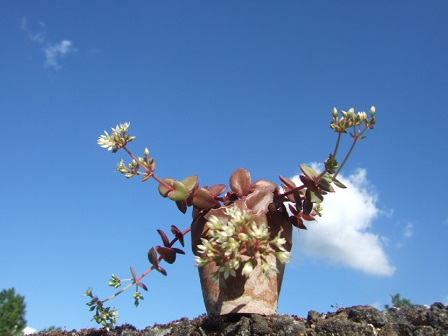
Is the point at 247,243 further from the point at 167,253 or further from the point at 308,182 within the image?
the point at 167,253

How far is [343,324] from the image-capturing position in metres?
2.51

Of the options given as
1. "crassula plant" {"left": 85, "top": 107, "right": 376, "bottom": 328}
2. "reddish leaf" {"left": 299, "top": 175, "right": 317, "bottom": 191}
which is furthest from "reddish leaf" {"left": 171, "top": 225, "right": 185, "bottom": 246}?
"reddish leaf" {"left": 299, "top": 175, "right": 317, "bottom": 191}

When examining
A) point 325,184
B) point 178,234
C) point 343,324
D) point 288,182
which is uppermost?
point 288,182

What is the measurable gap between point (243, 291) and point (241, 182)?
0.71 meters

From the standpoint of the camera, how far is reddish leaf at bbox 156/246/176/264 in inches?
132

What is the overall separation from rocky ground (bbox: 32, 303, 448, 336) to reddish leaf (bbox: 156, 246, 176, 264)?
0.56 metres

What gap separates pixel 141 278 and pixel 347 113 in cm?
178

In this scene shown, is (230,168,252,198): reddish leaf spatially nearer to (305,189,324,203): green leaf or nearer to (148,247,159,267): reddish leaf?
(305,189,324,203): green leaf

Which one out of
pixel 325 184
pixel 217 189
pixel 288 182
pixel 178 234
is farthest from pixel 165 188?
pixel 325 184

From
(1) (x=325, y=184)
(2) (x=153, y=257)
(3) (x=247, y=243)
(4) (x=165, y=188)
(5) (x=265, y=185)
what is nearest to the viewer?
(3) (x=247, y=243)

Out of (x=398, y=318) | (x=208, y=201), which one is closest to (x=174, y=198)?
(x=208, y=201)

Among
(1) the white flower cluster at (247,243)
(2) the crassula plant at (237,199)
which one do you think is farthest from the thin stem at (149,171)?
(1) the white flower cluster at (247,243)

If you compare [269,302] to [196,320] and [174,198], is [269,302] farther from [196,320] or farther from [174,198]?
[174,198]

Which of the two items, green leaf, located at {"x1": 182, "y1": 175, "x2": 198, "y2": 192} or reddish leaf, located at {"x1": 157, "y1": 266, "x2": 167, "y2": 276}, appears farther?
reddish leaf, located at {"x1": 157, "y1": 266, "x2": 167, "y2": 276}
